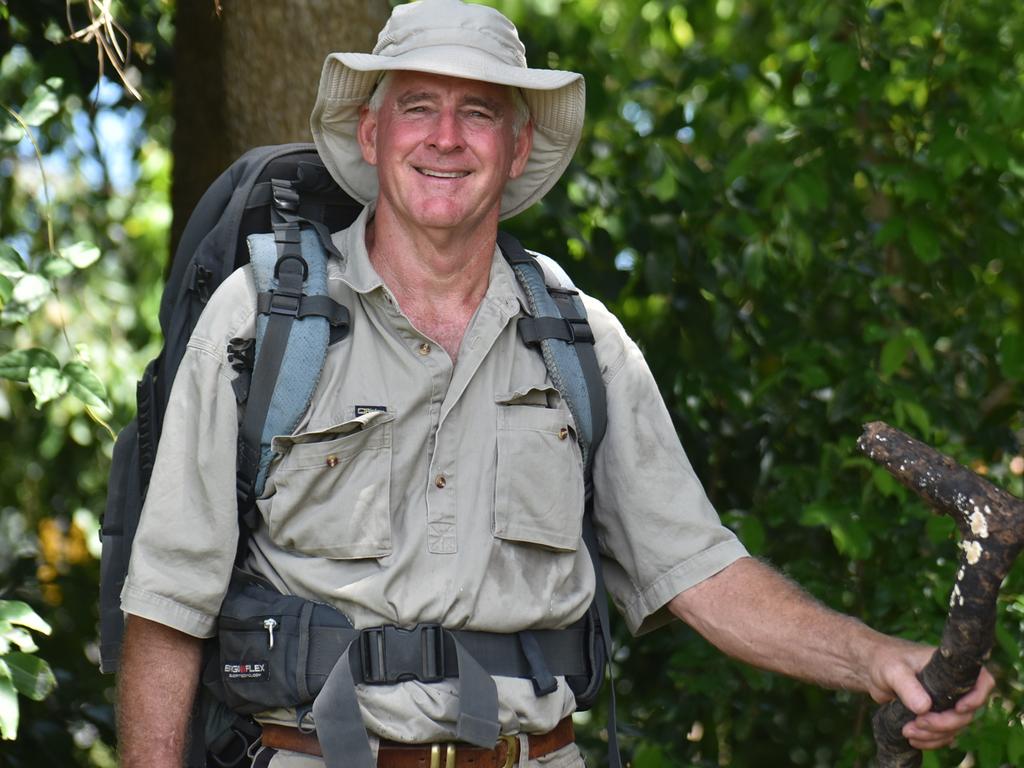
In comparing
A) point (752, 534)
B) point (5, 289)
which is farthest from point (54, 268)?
point (752, 534)

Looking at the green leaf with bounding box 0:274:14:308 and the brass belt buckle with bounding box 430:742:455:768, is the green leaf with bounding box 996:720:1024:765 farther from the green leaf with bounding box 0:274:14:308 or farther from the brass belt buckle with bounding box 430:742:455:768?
the green leaf with bounding box 0:274:14:308

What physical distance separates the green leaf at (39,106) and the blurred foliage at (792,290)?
18 cm

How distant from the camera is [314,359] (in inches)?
102

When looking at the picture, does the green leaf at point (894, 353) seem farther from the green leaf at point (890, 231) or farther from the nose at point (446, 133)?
the nose at point (446, 133)

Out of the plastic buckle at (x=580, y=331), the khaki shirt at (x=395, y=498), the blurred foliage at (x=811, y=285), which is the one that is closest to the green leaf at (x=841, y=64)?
the blurred foliage at (x=811, y=285)

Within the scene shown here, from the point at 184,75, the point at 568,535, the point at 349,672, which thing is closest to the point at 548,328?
the point at 568,535

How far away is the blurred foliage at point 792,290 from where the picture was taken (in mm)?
3889

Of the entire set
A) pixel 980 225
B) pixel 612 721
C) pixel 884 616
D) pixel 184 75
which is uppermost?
pixel 184 75

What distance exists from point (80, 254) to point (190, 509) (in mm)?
980

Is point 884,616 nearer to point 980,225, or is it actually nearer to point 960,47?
point 980,225

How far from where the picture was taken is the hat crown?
2.79 meters

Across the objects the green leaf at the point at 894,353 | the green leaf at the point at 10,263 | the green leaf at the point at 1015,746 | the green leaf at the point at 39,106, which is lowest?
the green leaf at the point at 1015,746

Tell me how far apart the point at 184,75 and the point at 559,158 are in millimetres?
1455

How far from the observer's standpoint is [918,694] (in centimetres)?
223
